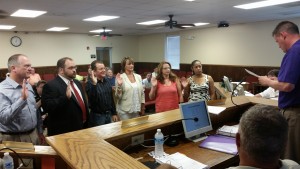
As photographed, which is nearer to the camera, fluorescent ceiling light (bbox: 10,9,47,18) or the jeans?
the jeans

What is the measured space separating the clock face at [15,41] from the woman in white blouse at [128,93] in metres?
8.92

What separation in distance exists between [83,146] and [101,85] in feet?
5.86

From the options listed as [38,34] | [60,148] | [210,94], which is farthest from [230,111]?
[38,34]

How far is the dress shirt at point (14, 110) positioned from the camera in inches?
79.5

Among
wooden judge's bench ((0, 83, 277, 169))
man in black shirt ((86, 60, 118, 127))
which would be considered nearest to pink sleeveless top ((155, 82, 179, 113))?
man in black shirt ((86, 60, 118, 127))

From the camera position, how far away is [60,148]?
1.41 metres

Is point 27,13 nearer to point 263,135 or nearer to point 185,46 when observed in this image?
point 263,135

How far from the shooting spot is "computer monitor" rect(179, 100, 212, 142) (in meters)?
2.01

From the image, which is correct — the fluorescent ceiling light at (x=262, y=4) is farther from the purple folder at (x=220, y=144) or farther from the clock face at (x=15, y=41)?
the clock face at (x=15, y=41)

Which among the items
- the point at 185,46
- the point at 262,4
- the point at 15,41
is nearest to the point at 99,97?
the point at 262,4

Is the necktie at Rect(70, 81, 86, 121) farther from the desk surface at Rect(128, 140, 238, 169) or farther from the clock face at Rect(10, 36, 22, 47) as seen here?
the clock face at Rect(10, 36, 22, 47)

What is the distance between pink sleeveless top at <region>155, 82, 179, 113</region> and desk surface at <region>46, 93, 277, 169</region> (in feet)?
3.83

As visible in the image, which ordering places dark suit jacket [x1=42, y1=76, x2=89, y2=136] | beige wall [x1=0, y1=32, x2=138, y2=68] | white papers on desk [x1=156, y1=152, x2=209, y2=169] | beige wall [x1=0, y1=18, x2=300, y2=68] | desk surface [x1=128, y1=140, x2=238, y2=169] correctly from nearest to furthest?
1. white papers on desk [x1=156, y1=152, x2=209, y2=169]
2. desk surface [x1=128, y1=140, x2=238, y2=169]
3. dark suit jacket [x1=42, y1=76, x2=89, y2=136]
4. beige wall [x1=0, y1=18, x2=300, y2=68]
5. beige wall [x1=0, y1=32, x2=138, y2=68]

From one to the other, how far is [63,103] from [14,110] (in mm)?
525
